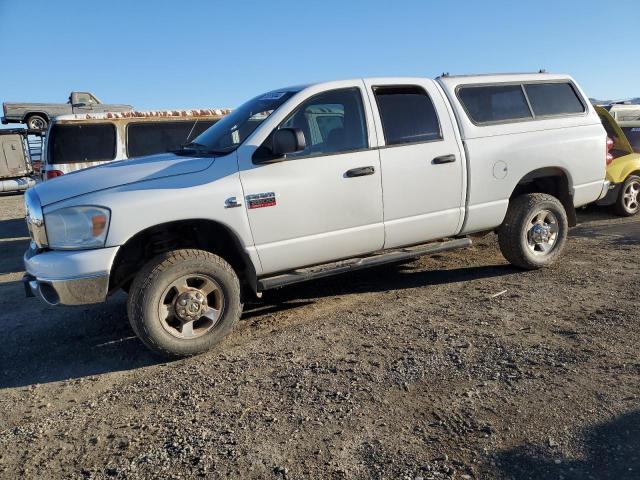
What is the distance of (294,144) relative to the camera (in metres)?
3.88

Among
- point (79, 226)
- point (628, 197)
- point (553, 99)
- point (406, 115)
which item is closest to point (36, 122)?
point (79, 226)

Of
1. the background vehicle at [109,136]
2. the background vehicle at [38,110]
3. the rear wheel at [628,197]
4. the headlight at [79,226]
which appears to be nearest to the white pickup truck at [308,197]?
the headlight at [79,226]

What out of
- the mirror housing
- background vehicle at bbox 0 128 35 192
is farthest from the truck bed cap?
background vehicle at bbox 0 128 35 192

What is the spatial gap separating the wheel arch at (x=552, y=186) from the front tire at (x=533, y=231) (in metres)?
0.15

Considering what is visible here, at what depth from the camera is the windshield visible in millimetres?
4293

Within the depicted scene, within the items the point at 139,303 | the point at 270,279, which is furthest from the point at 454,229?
the point at 139,303

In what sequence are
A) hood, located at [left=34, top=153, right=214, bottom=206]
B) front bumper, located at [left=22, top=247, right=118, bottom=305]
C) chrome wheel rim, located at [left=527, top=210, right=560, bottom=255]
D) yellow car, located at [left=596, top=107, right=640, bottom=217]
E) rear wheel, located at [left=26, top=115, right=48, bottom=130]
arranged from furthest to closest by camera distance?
rear wheel, located at [left=26, top=115, right=48, bottom=130]
yellow car, located at [left=596, top=107, right=640, bottom=217]
chrome wheel rim, located at [left=527, top=210, right=560, bottom=255]
hood, located at [left=34, top=153, right=214, bottom=206]
front bumper, located at [left=22, top=247, right=118, bottom=305]

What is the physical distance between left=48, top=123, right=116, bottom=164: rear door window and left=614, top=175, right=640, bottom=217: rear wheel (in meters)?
8.61

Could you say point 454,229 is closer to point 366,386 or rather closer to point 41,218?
point 366,386

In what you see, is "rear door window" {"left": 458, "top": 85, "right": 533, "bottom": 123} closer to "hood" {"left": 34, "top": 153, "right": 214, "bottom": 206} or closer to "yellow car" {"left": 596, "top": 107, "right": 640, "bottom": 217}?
"hood" {"left": 34, "top": 153, "right": 214, "bottom": 206}

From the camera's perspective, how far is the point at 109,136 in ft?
27.6

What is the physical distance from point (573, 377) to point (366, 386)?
1308mm

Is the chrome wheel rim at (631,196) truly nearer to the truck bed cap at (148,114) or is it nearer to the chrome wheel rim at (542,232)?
the chrome wheel rim at (542,232)

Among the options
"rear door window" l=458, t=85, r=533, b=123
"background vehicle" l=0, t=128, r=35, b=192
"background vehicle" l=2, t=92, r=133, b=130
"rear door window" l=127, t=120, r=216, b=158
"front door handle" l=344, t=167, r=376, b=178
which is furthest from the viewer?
"background vehicle" l=2, t=92, r=133, b=130
